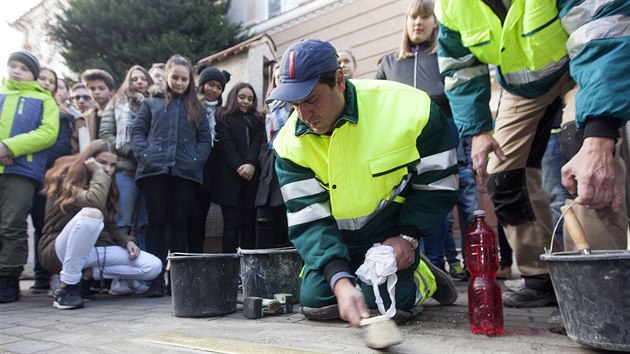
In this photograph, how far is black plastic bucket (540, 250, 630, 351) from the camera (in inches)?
57.8

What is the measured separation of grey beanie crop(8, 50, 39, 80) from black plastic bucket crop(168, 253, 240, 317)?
2.45 meters

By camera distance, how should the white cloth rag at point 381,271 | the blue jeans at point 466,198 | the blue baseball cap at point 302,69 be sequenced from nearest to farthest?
1. the blue baseball cap at point 302,69
2. the white cloth rag at point 381,271
3. the blue jeans at point 466,198

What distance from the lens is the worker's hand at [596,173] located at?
1.55 meters

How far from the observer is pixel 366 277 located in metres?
2.06

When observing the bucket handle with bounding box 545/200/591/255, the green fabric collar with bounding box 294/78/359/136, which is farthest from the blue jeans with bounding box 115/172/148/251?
the bucket handle with bounding box 545/200/591/255

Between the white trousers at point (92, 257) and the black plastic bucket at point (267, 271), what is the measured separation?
96 centimetres

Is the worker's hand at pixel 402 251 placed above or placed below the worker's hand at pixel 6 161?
below

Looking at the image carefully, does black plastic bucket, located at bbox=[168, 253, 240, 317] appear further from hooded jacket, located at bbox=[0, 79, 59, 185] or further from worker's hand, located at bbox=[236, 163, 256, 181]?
hooded jacket, located at bbox=[0, 79, 59, 185]

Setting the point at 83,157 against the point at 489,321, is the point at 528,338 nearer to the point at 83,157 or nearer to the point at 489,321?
the point at 489,321

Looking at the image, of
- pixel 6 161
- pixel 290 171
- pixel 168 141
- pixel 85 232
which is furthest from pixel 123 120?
pixel 290 171

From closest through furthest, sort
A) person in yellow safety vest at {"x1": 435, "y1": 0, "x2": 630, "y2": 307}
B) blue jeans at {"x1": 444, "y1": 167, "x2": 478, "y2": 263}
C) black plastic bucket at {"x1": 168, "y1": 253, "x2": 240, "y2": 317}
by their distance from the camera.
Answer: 1. person in yellow safety vest at {"x1": 435, "y1": 0, "x2": 630, "y2": 307}
2. black plastic bucket at {"x1": 168, "y1": 253, "x2": 240, "y2": 317}
3. blue jeans at {"x1": 444, "y1": 167, "x2": 478, "y2": 263}

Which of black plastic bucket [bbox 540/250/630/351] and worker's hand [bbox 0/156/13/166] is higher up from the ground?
worker's hand [bbox 0/156/13/166]

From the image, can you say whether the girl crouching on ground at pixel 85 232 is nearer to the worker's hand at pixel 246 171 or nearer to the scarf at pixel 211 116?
the scarf at pixel 211 116

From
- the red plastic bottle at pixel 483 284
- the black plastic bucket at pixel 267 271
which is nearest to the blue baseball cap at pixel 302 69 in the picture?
the red plastic bottle at pixel 483 284
